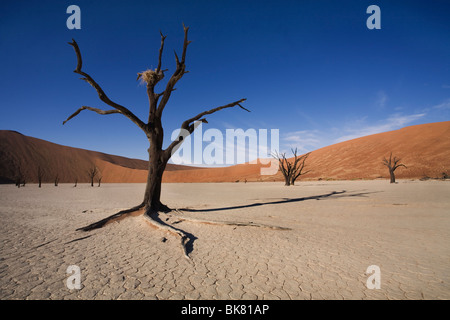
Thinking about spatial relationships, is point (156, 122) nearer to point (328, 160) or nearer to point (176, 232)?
point (176, 232)

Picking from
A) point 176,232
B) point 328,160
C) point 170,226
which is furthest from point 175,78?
point 328,160

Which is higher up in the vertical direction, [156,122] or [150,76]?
[150,76]

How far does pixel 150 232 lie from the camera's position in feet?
18.2

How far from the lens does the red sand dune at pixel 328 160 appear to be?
4194cm

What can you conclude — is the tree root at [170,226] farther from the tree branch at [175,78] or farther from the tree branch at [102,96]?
the tree branch at [175,78]

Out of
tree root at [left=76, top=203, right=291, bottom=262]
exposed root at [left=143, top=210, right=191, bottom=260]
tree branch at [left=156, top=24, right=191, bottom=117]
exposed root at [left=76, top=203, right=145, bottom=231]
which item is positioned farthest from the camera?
tree branch at [left=156, top=24, right=191, bottom=117]

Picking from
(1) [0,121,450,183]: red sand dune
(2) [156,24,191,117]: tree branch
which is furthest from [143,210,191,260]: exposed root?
(1) [0,121,450,183]: red sand dune

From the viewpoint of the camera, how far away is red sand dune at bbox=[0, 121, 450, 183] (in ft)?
138

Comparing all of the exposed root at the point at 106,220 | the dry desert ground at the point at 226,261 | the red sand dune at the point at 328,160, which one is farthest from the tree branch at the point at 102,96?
the red sand dune at the point at 328,160

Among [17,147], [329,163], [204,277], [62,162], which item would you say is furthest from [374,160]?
[17,147]

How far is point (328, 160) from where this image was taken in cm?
6094

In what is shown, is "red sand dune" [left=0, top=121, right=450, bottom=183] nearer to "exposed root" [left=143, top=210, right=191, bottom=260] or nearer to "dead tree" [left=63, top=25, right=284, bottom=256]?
"dead tree" [left=63, top=25, right=284, bottom=256]
